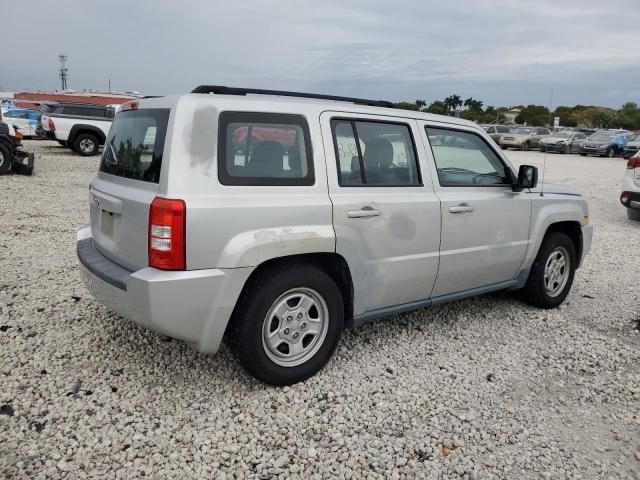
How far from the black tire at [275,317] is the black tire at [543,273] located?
226 centimetres

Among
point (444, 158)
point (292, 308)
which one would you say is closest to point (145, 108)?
point (292, 308)

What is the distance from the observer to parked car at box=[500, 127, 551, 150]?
1195 inches

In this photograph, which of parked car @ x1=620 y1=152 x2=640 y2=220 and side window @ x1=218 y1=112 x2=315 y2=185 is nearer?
side window @ x1=218 y1=112 x2=315 y2=185

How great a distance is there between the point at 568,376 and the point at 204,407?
253 cm

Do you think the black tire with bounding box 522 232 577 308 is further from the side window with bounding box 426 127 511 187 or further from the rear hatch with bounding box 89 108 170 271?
the rear hatch with bounding box 89 108 170 271

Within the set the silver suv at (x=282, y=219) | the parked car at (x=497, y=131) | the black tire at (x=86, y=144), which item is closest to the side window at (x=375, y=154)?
the silver suv at (x=282, y=219)

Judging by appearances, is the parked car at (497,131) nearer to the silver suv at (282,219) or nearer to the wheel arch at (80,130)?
the wheel arch at (80,130)

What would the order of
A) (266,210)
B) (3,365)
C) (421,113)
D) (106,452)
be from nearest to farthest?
(106,452) → (266,210) → (3,365) → (421,113)

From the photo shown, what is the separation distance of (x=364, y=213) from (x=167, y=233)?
1.27 metres

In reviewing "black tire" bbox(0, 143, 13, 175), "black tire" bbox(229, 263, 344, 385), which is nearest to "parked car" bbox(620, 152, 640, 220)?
"black tire" bbox(229, 263, 344, 385)

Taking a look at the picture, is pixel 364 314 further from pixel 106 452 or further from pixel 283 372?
pixel 106 452

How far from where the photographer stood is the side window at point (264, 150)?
294 centimetres

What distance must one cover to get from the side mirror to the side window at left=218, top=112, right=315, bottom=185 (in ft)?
6.47

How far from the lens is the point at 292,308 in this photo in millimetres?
3258
